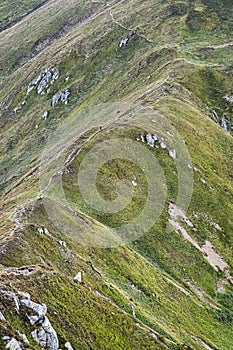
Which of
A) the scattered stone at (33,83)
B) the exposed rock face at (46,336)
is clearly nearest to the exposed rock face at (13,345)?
the exposed rock face at (46,336)

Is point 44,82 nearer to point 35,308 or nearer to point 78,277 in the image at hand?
point 78,277

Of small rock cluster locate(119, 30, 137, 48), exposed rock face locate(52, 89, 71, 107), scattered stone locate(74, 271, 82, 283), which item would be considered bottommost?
scattered stone locate(74, 271, 82, 283)

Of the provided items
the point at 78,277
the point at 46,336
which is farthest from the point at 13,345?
the point at 78,277

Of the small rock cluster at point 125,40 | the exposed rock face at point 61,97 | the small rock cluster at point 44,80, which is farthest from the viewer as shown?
the small rock cluster at point 44,80

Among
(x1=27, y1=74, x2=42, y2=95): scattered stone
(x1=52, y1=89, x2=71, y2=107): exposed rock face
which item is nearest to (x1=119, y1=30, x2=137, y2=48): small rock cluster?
(x1=52, y1=89, x2=71, y2=107): exposed rock face

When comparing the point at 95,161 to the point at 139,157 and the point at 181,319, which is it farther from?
the point at 181,319

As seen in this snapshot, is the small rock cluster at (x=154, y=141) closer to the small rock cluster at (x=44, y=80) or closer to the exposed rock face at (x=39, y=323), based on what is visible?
the exposed rock face at (x=39, y=323)

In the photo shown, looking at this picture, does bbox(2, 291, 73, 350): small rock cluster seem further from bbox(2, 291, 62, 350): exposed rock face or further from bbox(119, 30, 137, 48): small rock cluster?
bbox(119, 30, 137, 48): small rock cluster

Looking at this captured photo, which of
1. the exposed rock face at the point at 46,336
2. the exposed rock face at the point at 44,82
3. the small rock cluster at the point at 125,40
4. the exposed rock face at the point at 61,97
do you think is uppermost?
the small rock cluster at the point at 125,40
